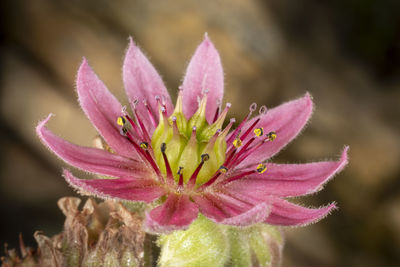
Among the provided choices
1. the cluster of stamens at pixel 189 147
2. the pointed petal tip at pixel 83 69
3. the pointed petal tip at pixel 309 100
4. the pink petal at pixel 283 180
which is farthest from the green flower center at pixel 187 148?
the pointed petal tip at pixel 309 100

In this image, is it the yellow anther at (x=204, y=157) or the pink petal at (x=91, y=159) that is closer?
the pink petal at (x=91, y=159)

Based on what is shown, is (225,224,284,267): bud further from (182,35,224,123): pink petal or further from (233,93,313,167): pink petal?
(182,35,224,123): pink petal

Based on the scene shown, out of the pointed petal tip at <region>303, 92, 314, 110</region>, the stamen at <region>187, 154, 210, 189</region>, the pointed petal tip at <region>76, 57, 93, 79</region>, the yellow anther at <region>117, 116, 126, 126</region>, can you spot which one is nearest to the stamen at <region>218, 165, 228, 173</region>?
the stamen at <region>187, 154, 210, 189</region>

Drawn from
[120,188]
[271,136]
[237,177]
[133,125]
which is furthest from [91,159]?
[271,136]

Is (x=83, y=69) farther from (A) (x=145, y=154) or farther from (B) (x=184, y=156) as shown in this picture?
(B) (x=184, y=156)

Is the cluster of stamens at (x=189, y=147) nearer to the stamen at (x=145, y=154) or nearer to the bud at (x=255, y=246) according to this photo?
the stamen at (x=145, y=154)

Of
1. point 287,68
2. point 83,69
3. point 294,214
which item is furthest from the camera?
point 287,68
